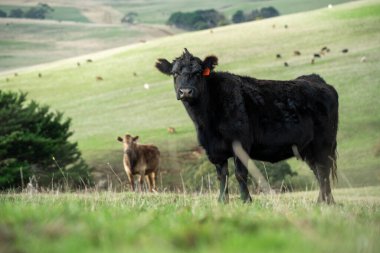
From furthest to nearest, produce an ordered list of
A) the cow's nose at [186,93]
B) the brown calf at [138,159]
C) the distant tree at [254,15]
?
the distant tree at [254,15] < the brown calf at [138,159] < the cow's nose at [186,93]

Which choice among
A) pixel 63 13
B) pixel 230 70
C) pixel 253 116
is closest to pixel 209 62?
pixel 253 116

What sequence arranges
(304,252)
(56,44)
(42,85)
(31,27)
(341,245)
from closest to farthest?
1. (304,252)
2. (341,245)
3. (42,85)
4. (56,44)
5. (31,27)

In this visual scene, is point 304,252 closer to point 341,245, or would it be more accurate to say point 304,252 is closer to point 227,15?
point 341,245

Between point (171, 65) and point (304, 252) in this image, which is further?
point (171, 65)

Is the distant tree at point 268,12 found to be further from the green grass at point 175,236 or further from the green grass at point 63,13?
the green grass at point 175,236

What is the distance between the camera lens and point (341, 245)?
376 cm

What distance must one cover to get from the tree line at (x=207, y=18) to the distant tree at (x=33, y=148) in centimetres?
10185

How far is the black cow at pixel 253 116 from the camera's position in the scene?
11.5 meters

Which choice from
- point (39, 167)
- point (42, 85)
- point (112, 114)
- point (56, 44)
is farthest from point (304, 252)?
point (56, 44)

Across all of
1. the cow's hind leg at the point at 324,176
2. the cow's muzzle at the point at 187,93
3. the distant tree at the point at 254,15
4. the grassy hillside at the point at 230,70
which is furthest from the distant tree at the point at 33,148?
the distant tree at the point at 254,15

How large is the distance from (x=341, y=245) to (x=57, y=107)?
197 ft

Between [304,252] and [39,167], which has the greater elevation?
[304,252]

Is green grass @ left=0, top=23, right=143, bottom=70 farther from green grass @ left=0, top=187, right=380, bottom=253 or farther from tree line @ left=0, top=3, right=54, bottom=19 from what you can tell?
green grass @ left=0, top=187, right=380, bottom=253

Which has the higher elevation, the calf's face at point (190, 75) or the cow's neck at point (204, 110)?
the calf's face at point (190, 75)
